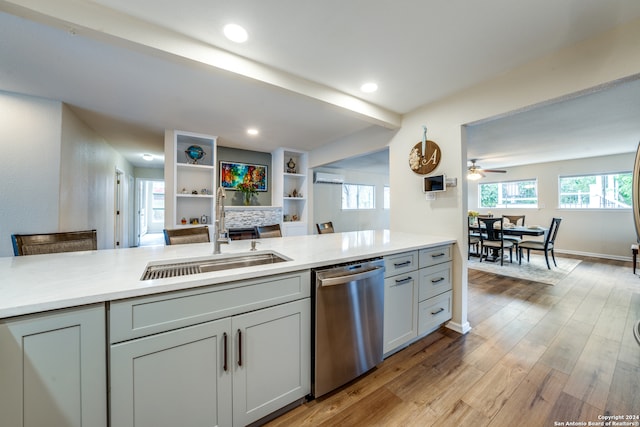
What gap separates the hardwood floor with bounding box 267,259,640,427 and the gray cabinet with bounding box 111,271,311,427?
28cm

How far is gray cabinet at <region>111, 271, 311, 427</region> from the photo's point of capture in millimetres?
944

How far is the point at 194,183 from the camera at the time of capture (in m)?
4.32

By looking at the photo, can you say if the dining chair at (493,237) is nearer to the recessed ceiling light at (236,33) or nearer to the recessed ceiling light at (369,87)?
the recessed ceiling light at (369,87)

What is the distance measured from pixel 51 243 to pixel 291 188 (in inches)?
154

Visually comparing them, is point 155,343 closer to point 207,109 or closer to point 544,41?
point 207,109

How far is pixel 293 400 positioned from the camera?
52.9 inches

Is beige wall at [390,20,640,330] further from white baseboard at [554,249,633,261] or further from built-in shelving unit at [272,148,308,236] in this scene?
white baseboard at [554,249,633,261]

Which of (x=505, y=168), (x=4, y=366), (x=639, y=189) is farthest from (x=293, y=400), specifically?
(x=505, y=168)

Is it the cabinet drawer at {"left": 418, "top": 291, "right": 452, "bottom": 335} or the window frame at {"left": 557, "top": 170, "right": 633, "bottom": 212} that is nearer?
the cabinet drawer at {"left": 418, "top": 291, "right": 452, "bottom": 335}

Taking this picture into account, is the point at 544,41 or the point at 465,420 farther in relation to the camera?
the point at 544,41

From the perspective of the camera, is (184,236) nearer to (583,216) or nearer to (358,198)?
(358,198)

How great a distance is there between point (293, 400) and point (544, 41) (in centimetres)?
295

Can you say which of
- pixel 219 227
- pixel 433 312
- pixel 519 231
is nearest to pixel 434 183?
pixel 433 312

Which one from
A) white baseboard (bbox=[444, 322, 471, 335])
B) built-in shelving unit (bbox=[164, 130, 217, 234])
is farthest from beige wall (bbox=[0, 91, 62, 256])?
white baseboard (bbox=[444, 322, 471, 335])
